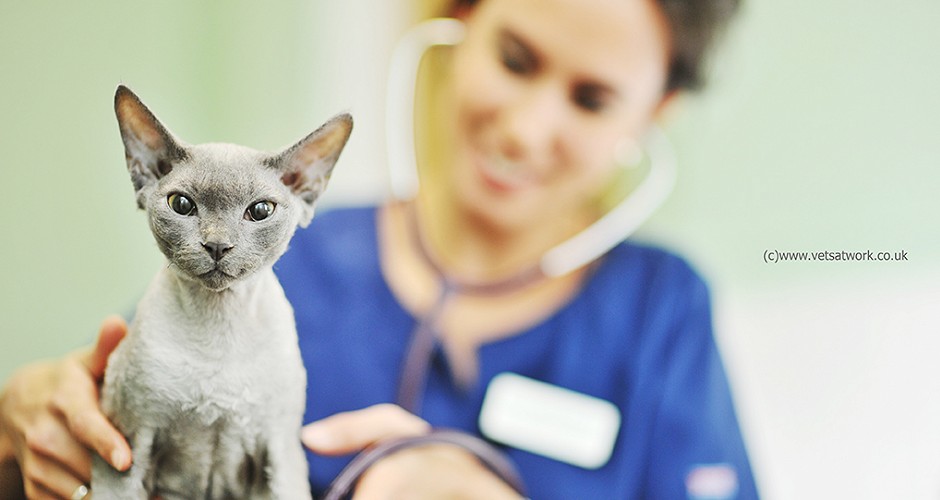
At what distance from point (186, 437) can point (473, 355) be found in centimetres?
59

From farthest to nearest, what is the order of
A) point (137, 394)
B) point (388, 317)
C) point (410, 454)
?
1. point (388, 317)
2. point (410, 454)
3. point (137, 394)

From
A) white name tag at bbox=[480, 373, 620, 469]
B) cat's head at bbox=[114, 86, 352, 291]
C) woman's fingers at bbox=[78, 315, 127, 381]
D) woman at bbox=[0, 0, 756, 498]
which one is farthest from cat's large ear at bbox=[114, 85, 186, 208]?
white name tag at bbox=[480, 373, 620, 469]

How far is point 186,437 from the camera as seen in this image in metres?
0.39

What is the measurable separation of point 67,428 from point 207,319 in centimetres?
15

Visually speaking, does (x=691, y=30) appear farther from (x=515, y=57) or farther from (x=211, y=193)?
(x=211, y=193)

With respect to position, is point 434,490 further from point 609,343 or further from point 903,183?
point 903,183

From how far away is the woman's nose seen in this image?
0.86 meters

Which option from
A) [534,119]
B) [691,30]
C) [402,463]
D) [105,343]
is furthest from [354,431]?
[691,30]

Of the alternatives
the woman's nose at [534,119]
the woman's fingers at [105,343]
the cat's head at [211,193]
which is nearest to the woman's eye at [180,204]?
the cat's head at [211,193]

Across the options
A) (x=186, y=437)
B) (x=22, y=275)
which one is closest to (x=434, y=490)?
(x=186, y=437)

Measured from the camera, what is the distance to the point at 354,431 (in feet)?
1.77

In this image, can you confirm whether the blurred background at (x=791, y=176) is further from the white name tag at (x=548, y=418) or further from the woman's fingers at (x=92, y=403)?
the woman's fingers at (x=92, y=403)

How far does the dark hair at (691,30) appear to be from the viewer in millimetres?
889

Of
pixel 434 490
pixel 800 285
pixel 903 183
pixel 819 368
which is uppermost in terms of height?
pixel 903 183
